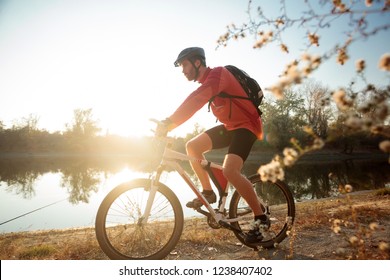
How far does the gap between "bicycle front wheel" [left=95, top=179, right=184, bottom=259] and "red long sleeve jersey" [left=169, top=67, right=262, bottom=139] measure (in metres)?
0.92

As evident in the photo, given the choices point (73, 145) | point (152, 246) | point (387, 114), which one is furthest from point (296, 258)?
point (73, 145)

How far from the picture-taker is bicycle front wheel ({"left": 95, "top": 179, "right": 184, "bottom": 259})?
118 inches

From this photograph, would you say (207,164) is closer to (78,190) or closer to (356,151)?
(78,190)

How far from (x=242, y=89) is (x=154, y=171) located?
4.57 ft

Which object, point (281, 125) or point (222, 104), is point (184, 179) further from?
point (281, 125)

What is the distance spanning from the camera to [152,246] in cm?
342

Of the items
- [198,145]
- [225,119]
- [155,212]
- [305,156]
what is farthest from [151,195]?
[305,156]

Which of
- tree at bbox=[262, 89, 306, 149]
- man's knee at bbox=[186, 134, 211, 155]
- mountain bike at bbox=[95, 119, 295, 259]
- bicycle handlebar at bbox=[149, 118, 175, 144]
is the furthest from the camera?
tree at bbox=[262, 89, 306, 149]

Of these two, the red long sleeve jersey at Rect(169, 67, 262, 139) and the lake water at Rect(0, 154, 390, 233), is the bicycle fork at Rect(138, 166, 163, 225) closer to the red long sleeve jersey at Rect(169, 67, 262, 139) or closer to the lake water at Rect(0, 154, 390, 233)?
the red long sleeve jersey at Rect(169, 67, 262, 139)

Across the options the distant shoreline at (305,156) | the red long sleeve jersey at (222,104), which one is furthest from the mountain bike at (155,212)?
the distant shoreline at (305,156)

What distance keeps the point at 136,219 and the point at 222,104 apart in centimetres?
173

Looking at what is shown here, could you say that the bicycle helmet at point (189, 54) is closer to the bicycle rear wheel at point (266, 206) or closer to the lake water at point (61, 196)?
the bicycle rear wheel at point (266, 206)

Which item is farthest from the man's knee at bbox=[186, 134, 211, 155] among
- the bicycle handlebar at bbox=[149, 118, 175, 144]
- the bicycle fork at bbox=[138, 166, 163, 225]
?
the bicycle fork at bbox=[138, 166, 163, 225]

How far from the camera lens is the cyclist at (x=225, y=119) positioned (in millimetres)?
3012
